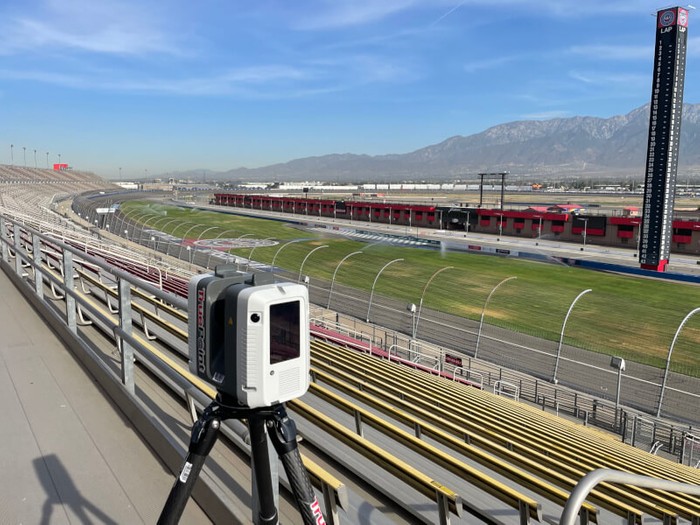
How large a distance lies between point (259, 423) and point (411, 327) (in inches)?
664

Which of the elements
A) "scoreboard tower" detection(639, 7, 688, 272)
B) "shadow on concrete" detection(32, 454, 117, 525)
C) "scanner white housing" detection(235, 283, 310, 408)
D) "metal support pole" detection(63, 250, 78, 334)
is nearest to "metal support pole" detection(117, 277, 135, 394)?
"shadow on concrete" detection(32, 454, 117, 525)

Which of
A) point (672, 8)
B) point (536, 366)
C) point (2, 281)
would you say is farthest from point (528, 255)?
point (2, 281)

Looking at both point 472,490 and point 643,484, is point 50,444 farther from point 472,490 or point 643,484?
point 643,484

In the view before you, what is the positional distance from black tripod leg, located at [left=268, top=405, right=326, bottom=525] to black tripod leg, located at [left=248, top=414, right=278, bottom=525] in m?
0.05

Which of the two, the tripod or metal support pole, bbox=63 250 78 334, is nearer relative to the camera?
the tripod

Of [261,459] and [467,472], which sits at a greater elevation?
[261,459]

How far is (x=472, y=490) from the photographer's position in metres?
3.48

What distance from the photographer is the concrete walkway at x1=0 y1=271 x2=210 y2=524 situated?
2.86 m

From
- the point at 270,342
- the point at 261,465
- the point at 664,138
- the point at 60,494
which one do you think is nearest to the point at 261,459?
the point at 261,465

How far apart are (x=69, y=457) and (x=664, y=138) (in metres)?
35.0

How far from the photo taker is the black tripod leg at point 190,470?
1.85 m

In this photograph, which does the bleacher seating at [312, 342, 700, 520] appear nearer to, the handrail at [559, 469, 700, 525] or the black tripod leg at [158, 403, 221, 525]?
the handrail at [559, 469, 700, 525]

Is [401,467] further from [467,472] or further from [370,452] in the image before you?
[467,472]

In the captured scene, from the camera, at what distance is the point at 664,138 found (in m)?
31.2
